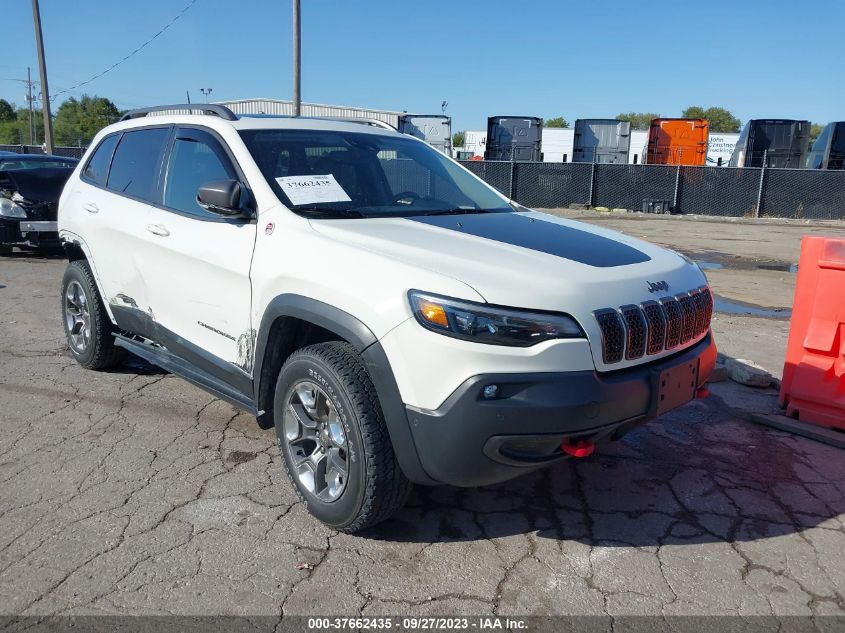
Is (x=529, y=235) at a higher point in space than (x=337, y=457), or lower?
higher

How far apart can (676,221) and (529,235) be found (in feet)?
62.0

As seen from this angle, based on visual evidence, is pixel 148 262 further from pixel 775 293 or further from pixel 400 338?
pixel 775 293

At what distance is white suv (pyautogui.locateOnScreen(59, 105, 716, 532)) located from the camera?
2.57 m

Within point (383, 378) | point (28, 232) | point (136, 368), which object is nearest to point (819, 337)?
point (383, 378)

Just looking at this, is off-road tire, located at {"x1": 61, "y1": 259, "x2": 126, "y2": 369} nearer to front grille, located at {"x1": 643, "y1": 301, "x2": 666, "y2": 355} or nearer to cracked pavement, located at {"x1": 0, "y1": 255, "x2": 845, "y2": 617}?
cracked pavement, located at {"x1": 0, "y1": 255, "x2": 845, "y2": 617}

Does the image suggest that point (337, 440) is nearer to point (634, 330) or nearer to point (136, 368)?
point (634, 330)

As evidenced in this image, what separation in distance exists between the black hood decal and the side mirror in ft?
2.85

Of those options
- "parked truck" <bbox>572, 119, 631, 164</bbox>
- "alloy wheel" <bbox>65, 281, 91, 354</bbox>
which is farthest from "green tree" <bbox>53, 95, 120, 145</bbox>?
"alloy wheel" <bbox>65, 281, 91, 354</bbox>

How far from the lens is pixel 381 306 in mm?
2688

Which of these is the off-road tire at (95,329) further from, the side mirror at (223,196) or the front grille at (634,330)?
the front grille at (634,330)

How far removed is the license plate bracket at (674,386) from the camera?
2877 mm

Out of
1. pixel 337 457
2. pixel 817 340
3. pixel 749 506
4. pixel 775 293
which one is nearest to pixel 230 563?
pixel 337 457

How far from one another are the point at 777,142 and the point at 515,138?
907 centimetres

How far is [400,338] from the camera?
2.62 m
